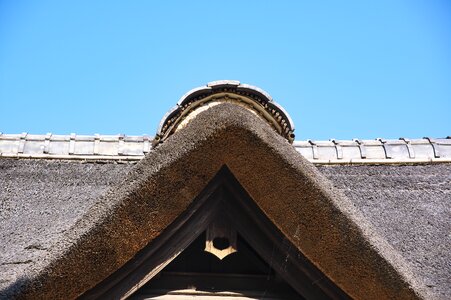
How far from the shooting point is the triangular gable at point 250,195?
2.75m

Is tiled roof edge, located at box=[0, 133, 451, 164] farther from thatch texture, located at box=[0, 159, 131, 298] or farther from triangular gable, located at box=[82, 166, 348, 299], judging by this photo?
triangular gable, located at box=[82, 166, 348, 299]

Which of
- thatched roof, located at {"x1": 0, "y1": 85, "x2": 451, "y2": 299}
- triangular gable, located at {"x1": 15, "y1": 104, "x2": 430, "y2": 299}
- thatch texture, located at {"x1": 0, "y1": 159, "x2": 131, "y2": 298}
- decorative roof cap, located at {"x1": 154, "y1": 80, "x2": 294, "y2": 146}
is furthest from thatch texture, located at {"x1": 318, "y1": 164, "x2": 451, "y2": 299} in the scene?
thatch texture, located at {"x1": 0, "y1": 159, "x2": 131, "y2": 298}

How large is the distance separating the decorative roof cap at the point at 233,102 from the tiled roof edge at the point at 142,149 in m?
1.52

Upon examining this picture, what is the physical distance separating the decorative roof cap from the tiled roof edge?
1524 millimetres

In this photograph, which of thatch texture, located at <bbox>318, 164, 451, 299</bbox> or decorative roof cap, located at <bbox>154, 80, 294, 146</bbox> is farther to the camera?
decorative roof cap, located at <bbox>154, 80, 294, 146</bbox>

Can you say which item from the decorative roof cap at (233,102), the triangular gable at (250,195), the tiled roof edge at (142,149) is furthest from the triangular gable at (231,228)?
the tiled roof edge at (142,149)

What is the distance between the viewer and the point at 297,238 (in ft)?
9.52

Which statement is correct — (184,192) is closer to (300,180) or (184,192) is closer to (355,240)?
(300,180)

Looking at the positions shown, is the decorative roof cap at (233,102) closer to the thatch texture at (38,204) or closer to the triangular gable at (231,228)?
the thatch texture at (38,204)

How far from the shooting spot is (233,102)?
4461 mm

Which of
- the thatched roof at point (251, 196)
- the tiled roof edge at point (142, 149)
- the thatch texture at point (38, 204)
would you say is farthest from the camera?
the tiled roof edge at point (142, 149)

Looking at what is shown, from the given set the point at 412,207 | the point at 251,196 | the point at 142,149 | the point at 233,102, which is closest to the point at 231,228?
the point at 251,196

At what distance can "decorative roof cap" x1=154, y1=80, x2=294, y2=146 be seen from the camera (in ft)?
14.7

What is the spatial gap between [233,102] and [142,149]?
2.09 m
